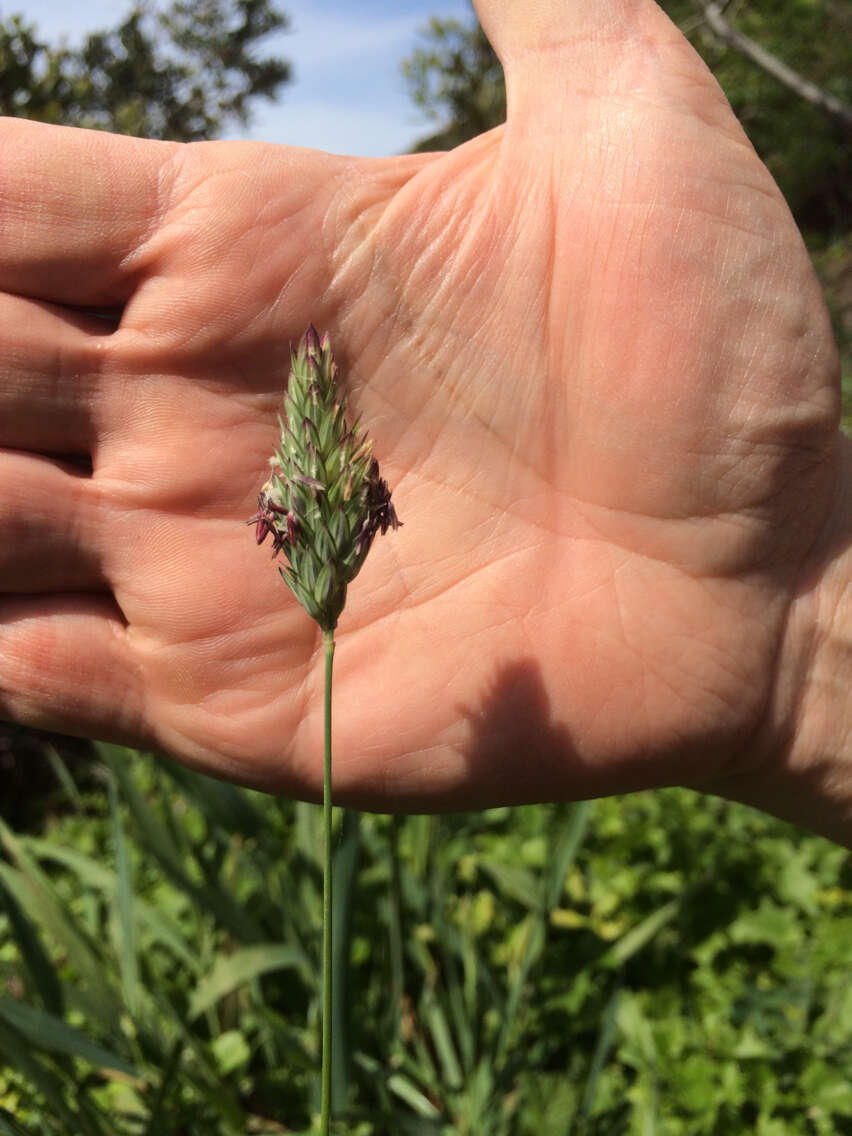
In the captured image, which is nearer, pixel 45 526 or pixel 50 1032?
pixel 50 1032

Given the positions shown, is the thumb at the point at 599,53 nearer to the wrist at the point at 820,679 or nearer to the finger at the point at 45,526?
the wrist at the point at 820,679

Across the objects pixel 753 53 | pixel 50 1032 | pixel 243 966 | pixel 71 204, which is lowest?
pixel 243 966

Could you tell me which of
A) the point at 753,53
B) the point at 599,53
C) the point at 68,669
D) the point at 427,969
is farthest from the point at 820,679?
the point at 753,53

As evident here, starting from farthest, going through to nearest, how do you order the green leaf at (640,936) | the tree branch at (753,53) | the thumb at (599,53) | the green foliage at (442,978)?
the tree branch at (753,53) → the green leaf at (640,936) → the green foliage at (442,978) → the thumb at (599,53)

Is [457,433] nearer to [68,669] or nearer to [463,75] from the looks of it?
[68,669]

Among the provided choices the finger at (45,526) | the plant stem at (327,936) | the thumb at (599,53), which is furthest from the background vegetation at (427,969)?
the thumb at (599,53)

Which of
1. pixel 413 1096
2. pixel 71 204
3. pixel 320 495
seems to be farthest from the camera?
pixel 413 1096

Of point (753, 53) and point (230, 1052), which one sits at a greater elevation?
point (753, 53)
